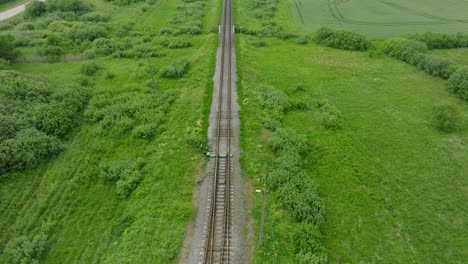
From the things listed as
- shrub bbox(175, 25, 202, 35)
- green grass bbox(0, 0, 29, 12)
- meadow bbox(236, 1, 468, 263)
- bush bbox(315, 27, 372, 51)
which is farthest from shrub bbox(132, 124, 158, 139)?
green grass bbox(0, 0, 29, 12)

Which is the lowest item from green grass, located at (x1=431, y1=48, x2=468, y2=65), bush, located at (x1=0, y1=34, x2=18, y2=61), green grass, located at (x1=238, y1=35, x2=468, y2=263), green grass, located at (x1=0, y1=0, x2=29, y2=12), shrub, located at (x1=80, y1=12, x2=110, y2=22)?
green grass, located at (x1=238, y1=35, x2=468, y2=263)

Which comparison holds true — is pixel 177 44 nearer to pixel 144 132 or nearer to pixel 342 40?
pixel 144 132

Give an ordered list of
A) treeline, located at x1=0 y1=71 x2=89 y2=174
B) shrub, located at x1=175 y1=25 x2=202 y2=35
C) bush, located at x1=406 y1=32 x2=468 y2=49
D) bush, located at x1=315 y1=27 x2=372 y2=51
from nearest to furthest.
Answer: treeline, located at x1=0 y1=71 x2=89 y2=174, bush, located at x1=406 y1=32 x2=468 y2=49, bush, located at x1=315 y1=27 x2=372 y2=51, shrub, located at x1=175 y1=25 x2=202 y2=35

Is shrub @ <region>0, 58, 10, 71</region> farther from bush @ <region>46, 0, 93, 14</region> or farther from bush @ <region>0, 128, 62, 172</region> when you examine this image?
bush @ <region>46, 0, 93, 14</region>

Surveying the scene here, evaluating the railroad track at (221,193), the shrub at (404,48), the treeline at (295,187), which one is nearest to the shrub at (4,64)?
the railroad track at (221,193)

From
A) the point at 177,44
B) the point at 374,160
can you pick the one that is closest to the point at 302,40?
the point at 177,44

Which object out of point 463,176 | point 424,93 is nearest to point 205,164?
point 463,176

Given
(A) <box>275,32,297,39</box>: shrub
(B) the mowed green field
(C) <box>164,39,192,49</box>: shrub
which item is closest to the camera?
(C) <box>164,39,192,49</box>: shrub

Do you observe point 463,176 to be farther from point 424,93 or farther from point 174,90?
point 174,90
